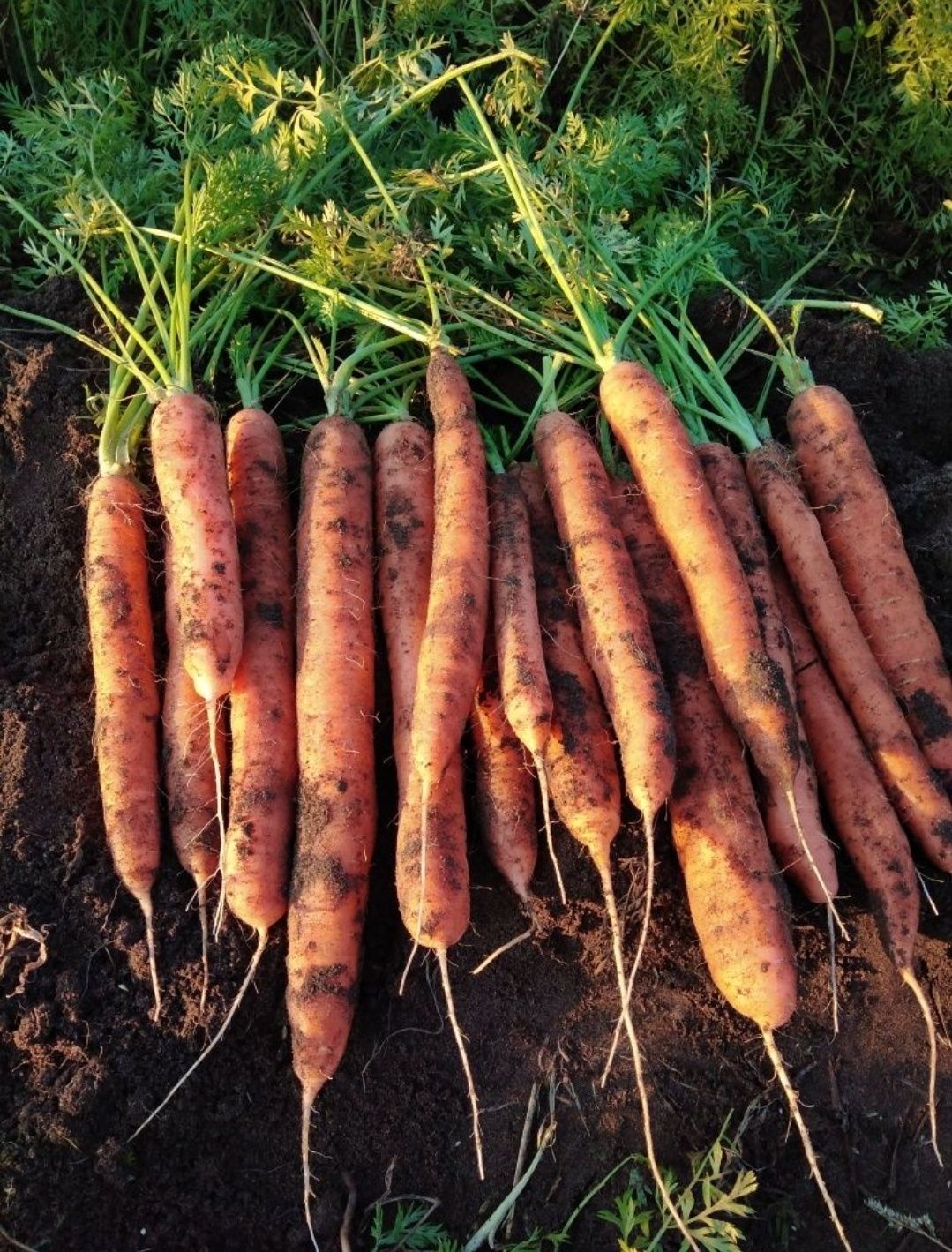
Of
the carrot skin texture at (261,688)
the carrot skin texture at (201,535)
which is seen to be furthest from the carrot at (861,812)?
the carrot skin texture at (201,535)

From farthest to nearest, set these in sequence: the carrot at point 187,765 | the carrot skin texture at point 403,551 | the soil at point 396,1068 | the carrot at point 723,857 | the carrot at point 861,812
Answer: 1. the carrot skin texture at point 403,551
2. the carrot at point 187,765
3. the carrot at point 861,812
4. the carrot at point 723,857
5. the soil at point 396,1068

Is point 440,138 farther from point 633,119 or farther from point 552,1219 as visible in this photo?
point 552,1219

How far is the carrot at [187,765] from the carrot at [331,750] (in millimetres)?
266

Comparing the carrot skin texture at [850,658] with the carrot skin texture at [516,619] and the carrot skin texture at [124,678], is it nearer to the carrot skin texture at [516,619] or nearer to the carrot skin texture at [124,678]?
the carrot skin texture at [516,619]

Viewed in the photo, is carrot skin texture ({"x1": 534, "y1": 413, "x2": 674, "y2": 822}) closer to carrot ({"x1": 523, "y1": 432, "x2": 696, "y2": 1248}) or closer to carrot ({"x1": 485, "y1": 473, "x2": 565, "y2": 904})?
carrot ({"x1": 523, "y1": 432, "x2": 696, "y2": 1248})

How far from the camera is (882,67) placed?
4469 millimetres

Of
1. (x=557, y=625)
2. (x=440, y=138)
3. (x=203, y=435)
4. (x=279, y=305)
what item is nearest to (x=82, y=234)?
(x=279, y=305)

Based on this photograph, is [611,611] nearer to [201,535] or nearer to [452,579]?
[452,579]

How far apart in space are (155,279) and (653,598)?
207 centimetres

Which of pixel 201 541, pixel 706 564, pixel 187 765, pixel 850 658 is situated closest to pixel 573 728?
pixel 706 564

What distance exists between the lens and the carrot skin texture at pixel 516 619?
2777 mm

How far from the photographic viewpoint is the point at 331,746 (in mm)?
2850

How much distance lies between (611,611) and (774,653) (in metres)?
0.52

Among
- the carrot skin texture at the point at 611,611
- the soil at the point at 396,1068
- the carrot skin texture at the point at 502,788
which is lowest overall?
the soil at the point at 396,1068
